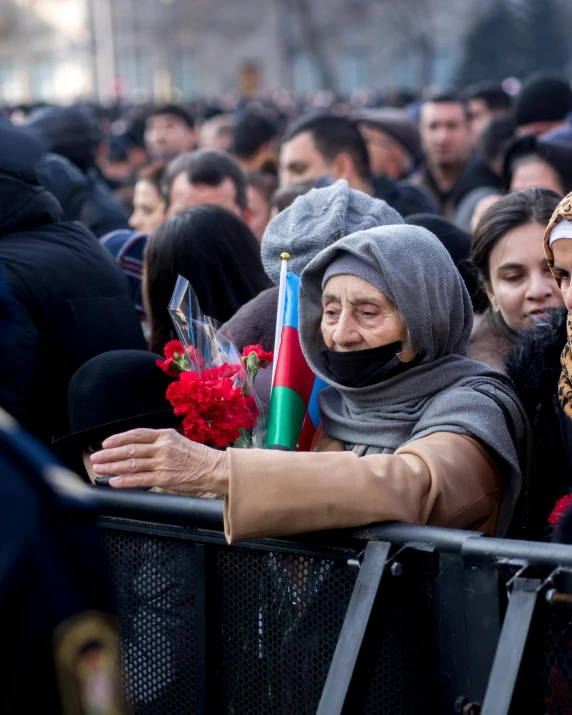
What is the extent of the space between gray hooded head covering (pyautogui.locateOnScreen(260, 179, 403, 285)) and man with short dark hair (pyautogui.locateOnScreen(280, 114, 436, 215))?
88.8 inches

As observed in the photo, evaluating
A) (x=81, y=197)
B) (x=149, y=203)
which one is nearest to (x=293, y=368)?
(x=149, y=203)

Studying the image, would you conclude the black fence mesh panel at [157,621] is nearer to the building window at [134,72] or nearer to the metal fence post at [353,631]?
the metal fence post at [353,631]

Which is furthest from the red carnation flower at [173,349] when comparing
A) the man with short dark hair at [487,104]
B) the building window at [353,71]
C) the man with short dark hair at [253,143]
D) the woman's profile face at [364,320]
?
the building window at [353,71]

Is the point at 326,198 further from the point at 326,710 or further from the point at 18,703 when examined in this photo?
the point at 18,703

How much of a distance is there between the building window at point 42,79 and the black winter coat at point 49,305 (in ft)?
173

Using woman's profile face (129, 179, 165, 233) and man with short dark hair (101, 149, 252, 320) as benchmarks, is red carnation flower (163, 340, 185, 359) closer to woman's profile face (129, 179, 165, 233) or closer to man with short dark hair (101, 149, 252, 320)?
man with short dark hair (101, 149, 252, 320)

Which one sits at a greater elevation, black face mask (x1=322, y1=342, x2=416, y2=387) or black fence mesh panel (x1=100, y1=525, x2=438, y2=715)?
black face mask (x1=322, y1=342, x2=416, y2=387)

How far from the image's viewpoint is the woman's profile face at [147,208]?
251 inches

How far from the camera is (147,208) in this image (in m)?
6.45

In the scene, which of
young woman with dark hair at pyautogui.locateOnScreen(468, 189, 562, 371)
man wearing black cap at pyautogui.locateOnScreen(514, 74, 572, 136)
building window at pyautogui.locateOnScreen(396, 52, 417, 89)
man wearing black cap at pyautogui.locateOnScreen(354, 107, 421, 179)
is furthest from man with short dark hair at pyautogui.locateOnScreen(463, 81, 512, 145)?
building window at pyautogui.locateOnScreen(396, 52, 417, 89)

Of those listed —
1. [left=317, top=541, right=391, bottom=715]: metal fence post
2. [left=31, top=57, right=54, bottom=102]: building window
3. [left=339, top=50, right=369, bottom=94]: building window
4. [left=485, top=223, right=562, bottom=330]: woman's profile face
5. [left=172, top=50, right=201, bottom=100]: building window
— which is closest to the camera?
[left=317, top=541, right=391, bottom=715]: metal fence post

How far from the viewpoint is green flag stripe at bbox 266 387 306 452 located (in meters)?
2.72

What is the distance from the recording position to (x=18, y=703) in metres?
1.26

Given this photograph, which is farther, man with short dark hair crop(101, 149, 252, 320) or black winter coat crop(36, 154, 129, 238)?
black winter coat crop(36, 154, 129, 238)
